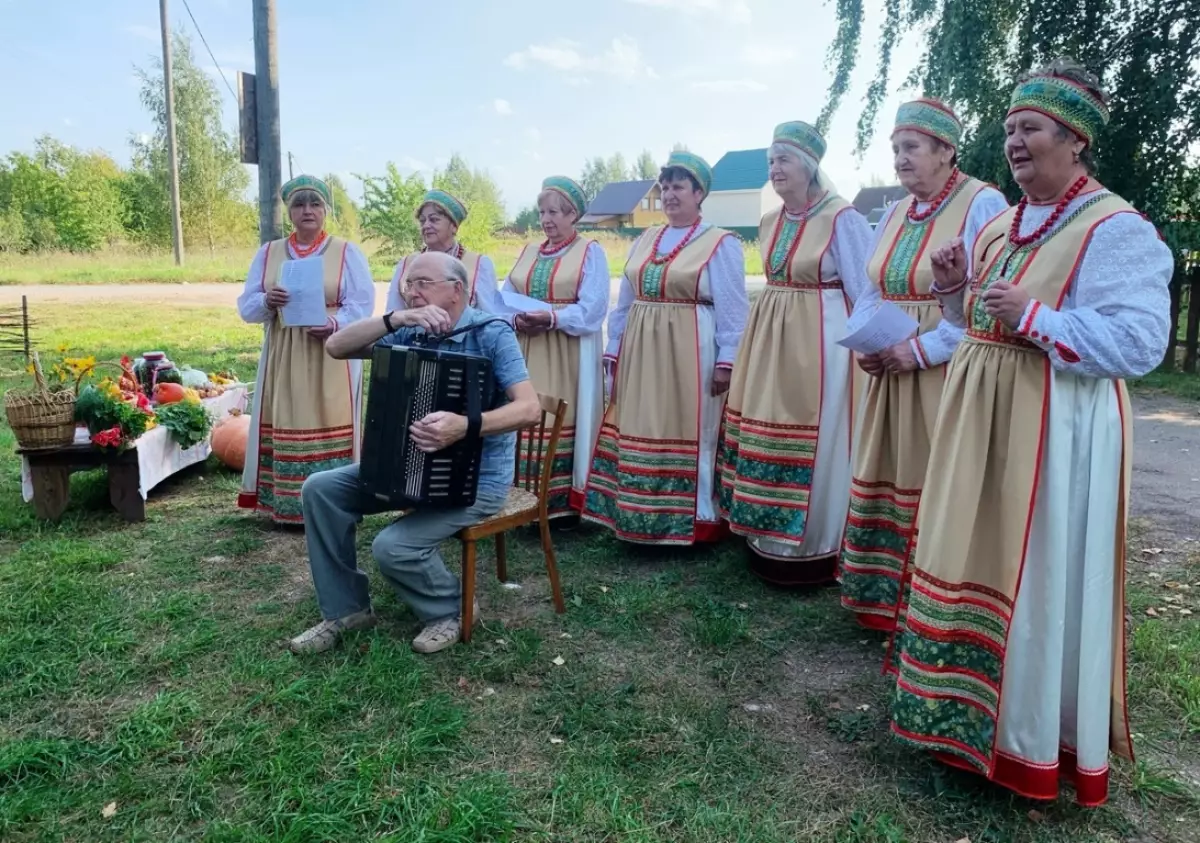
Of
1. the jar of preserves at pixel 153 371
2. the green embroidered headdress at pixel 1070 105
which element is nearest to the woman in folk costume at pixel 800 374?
the green embroidered headdress at pixel 1070 105

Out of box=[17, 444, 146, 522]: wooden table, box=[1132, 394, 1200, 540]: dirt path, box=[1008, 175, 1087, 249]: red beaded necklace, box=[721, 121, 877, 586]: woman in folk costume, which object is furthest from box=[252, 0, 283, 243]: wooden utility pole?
box=[1132, 394, 1200, 540]: dirt path

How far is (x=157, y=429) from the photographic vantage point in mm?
5641

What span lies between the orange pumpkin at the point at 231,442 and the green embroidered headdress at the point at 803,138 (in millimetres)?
4321

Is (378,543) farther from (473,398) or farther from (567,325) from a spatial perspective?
(567,325)

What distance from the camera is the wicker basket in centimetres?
494

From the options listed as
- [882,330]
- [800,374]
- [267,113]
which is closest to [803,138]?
[800,374]

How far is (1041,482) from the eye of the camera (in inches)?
94.2

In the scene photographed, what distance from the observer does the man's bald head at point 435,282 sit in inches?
138

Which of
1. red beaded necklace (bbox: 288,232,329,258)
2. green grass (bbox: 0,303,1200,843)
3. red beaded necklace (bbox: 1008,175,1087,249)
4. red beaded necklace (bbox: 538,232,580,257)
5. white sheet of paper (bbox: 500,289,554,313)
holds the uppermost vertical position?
red beaded necklace (bbox: 1008,175,1087,249)

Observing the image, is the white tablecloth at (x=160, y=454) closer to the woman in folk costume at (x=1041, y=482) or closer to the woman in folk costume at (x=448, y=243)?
the woman in folk costume at (x=448, y=243)

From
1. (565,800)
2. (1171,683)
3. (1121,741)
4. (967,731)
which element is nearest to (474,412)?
(565,800)

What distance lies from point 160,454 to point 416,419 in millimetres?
3235

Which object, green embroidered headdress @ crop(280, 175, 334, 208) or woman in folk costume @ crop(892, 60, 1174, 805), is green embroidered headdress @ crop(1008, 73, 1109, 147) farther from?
green embroidered headdress @ crop(280, 175, 334, 208)

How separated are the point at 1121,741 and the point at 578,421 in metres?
3.14
